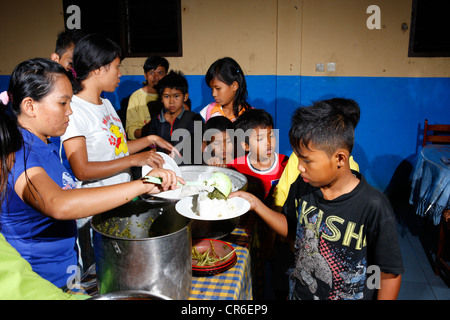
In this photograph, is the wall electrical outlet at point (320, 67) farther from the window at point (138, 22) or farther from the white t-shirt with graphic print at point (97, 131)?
the white t-shirt with graphic print at point (97, 131)

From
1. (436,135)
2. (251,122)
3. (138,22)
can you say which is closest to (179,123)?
(251,122)

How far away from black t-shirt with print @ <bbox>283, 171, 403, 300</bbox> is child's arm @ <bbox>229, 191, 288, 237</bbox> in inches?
5.5

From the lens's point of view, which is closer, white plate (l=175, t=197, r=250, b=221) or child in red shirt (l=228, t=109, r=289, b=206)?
white plate (l=175, t=197, r=250, b=221)

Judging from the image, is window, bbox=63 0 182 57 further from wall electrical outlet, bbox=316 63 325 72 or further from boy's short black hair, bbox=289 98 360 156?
boy's short black hair, bbox=289 98 360 156

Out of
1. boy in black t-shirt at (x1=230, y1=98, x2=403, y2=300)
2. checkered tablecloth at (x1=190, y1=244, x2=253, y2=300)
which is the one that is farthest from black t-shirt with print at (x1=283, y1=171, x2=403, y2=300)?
checkered tablecloth at (x1=190, y1=244, x2=253, y2=300)

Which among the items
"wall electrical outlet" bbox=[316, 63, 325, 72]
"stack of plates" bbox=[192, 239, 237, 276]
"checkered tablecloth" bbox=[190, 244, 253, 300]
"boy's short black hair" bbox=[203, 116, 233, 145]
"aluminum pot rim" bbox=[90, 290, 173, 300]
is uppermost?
"wall electrical outlet" bbox=[316, 63, 325, 72]

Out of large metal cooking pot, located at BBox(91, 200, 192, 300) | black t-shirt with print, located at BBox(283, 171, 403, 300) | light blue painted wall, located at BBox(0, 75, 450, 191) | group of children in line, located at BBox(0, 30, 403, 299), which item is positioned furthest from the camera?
light blue painted wall, located at BBox(0, 75, 450, 191)

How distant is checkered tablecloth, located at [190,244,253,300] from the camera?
146 cm

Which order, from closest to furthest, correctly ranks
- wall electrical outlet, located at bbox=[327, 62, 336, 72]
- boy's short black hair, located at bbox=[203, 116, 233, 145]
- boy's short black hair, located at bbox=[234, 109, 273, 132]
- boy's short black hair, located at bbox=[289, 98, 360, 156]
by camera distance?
boy's short black hair, located at bbox=[289, 98, 360, 156], boy's short black hair, located at bbox=[234, 109, 273, 132], boy's short black hair, located at bbox=[203, 116, 233, 145], wall electrical outlet, located at bbox=[327, 62, 336, 72]

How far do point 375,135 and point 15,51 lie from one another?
240 inches

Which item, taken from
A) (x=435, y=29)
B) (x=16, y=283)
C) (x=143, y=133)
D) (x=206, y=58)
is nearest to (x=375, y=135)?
(x=435, y=29)

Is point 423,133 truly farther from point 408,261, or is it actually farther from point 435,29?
point 408,261

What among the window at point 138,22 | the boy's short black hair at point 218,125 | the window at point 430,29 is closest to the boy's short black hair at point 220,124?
the boy's short black hair at point 218,125

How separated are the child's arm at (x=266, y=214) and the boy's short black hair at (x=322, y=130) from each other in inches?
14.1
